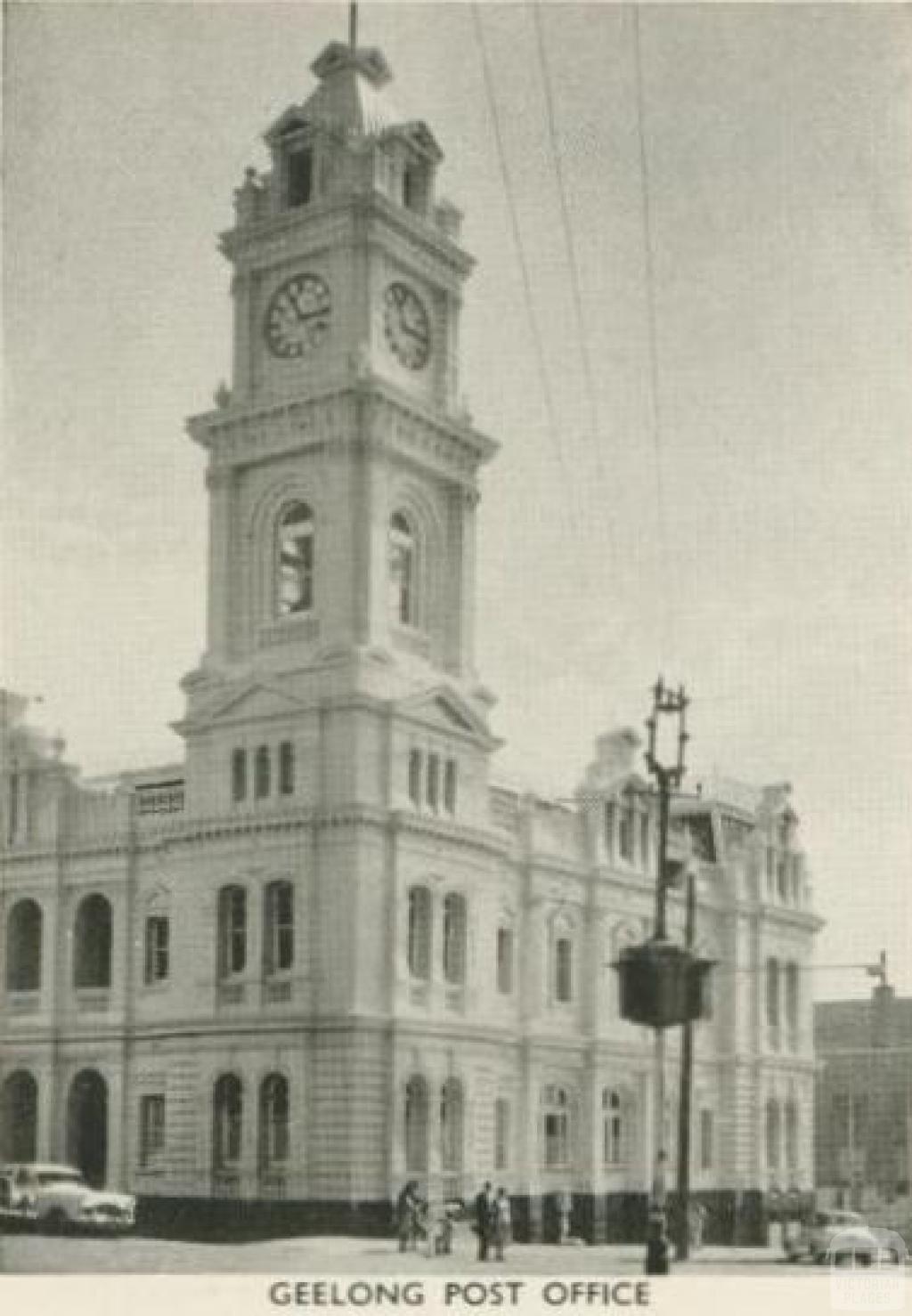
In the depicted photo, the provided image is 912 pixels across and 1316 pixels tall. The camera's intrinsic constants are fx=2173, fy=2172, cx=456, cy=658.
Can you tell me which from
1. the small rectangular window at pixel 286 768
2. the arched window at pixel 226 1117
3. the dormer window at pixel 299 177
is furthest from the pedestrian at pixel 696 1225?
the dormer window at pixel 299 177

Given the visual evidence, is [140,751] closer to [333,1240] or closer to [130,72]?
[333,1240]

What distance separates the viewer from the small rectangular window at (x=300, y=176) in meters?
32.2

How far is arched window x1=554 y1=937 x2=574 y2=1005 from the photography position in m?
41.6

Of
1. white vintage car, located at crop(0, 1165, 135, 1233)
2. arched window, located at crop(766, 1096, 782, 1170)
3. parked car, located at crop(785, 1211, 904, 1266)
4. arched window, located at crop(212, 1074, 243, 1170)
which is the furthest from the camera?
arched window, located at crop(766, 1096, 782, 1170)

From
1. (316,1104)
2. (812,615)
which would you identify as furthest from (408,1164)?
(812,615)

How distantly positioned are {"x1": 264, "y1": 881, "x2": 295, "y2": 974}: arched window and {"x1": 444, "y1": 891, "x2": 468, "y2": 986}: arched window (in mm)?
2762

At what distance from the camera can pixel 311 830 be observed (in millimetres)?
35062

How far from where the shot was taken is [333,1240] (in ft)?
98.3

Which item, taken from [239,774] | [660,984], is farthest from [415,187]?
[660,984]

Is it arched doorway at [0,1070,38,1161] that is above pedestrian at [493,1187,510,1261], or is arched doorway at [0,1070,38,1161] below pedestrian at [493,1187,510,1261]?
above

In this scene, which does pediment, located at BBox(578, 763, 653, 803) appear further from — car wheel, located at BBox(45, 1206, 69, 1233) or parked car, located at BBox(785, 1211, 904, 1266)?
car wheel, located at BBox(45, 1206, 69, 1233)

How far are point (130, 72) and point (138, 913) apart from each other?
16459 millimetres

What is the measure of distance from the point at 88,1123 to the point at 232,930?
5.47 meters

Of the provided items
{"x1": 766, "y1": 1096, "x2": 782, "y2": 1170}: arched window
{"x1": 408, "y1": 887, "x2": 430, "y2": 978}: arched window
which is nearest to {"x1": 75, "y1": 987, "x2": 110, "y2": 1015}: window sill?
{"x1": 408, "y1": 887, "x2": 430, "y2": 978}: arched window
